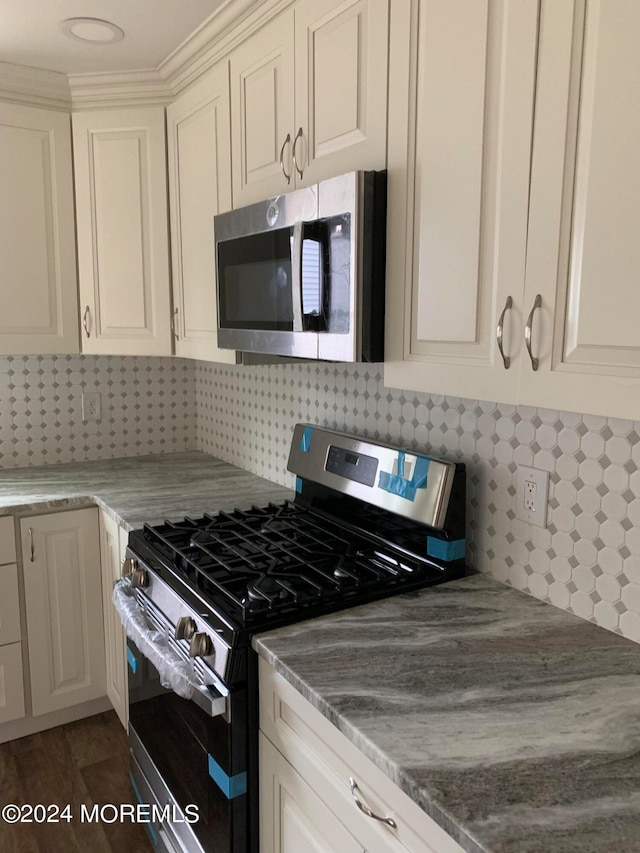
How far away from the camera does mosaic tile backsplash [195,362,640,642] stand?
1.25 metres

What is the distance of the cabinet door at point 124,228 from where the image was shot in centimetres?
237

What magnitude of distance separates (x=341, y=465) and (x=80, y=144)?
1.58 meters

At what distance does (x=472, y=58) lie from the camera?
111 centimetres

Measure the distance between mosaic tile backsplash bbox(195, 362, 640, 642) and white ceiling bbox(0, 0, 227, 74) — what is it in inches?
43.9

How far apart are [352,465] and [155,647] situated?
0.69 meters

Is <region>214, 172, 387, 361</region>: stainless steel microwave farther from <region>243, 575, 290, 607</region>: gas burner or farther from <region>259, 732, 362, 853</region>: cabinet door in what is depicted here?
<region>259, 732, 362, 853</region>: cabinet door

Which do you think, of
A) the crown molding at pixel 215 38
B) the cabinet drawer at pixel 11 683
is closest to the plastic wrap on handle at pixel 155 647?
the cabinet drawer at pixel 11 683

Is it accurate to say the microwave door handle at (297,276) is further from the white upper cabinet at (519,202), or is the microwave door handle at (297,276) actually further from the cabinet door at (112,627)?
the cabinet door at (112,627)

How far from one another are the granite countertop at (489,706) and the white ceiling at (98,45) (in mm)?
1697

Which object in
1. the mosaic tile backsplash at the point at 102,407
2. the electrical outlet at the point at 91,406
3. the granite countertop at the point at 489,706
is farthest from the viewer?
the electrical outlet at the point at 91,406

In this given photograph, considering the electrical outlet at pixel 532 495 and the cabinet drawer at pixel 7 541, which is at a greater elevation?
the electrical outlet at pixel 532 495

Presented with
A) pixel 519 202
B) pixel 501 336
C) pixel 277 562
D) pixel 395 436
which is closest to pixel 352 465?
pixel 395 436

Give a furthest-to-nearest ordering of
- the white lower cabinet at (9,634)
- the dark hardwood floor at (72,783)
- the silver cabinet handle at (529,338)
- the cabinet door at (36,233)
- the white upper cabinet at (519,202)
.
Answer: the cabinet door at (36,233), the white lower cabinet at (9,634), the dark hardwood floor at (72,783), the silver cabinet handle at (529,338), the white upper cabinet at (519,202)

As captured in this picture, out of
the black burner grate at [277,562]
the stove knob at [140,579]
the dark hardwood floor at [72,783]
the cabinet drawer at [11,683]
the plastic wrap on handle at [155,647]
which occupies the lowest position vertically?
the dark hardwood floor at [72,783]
